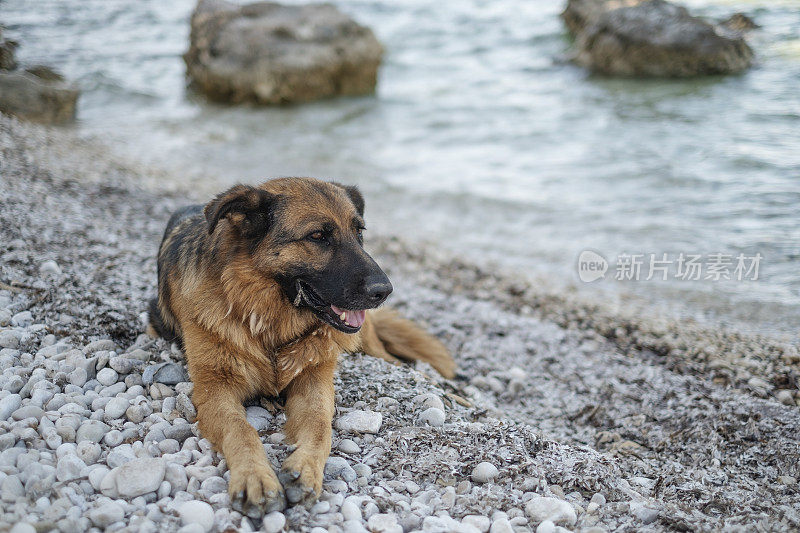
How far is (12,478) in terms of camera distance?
9.12 ft

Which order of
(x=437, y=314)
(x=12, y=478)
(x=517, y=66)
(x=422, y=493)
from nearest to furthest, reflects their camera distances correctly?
1. (x=12, y=478)
2. (x=422, y=493)
3. (x=437, y=314)
4. (x=517, y=66)

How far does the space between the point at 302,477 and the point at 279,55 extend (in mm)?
13561

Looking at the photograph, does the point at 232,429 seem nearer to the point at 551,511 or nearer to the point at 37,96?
the point at 551,511

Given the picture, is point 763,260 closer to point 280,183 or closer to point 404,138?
point 280,183

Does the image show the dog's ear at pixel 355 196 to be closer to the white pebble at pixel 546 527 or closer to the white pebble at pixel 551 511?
the white pebble at pixel 551 511

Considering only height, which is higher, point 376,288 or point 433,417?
point 376,288

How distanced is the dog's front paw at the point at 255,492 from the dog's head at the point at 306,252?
107cm

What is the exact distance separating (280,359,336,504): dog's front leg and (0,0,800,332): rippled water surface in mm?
4631

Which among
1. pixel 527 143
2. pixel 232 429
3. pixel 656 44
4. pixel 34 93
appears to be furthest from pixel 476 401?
pixel 656 44

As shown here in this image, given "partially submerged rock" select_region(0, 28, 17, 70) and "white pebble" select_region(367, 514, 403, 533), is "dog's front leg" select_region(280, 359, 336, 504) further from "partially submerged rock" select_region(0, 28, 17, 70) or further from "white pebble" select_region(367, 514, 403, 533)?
"partially submerged rock" select_region(0, 28, 17, 70)

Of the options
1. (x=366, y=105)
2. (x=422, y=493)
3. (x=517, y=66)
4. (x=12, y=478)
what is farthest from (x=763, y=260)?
(x=517, y=66)

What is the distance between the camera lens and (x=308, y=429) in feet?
11.2

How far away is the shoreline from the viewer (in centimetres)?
314

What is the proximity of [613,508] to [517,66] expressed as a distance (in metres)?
15.6
